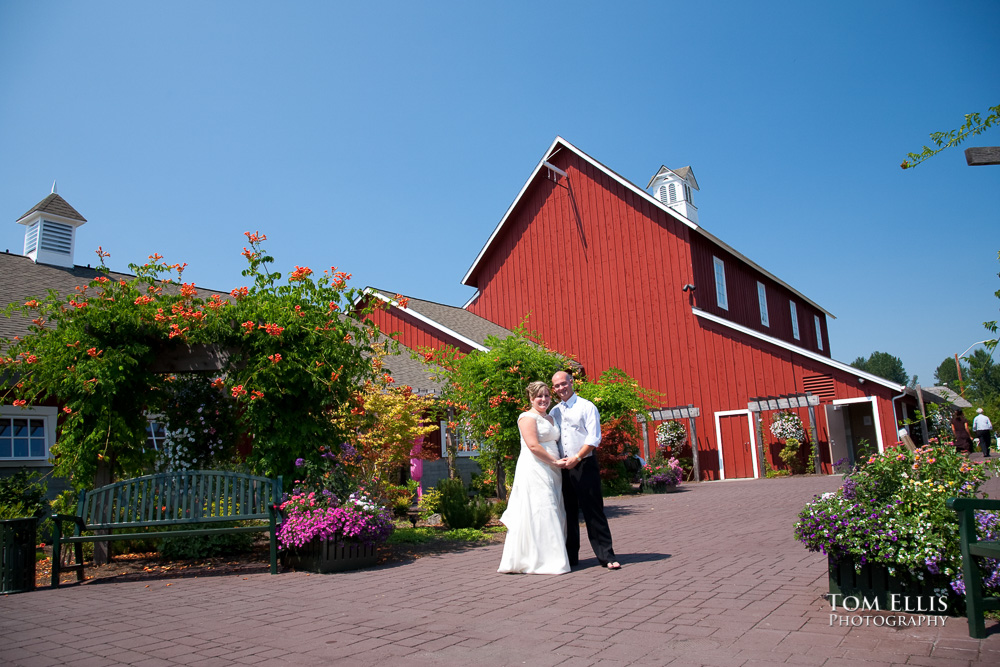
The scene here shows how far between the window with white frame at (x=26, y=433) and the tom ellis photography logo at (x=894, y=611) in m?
10.8

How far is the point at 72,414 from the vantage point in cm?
785

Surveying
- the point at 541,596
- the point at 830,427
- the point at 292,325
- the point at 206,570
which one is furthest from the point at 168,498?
the point at 830,427

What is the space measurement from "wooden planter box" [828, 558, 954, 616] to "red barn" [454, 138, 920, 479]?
609 inches

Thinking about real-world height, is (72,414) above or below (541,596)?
above

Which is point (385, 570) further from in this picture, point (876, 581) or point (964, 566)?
point (964, 566)

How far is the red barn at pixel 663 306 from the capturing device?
19.8 metres

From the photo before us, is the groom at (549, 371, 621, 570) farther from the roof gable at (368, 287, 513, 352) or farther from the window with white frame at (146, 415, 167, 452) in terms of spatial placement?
the roof gable at (368, 287, 513, 352)

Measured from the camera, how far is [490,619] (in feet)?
15.5

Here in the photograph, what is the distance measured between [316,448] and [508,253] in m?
17.9

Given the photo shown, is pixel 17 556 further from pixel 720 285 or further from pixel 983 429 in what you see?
pixel 983 429

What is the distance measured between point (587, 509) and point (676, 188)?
71.5 feet

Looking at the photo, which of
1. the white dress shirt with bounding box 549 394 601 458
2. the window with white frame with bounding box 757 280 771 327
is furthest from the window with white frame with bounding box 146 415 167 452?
the window with white frame with bounding box 757 280 771 327

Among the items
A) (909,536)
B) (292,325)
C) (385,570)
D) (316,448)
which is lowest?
(385,570)

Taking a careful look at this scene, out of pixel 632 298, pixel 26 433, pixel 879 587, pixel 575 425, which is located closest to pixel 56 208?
pixel 26 433
